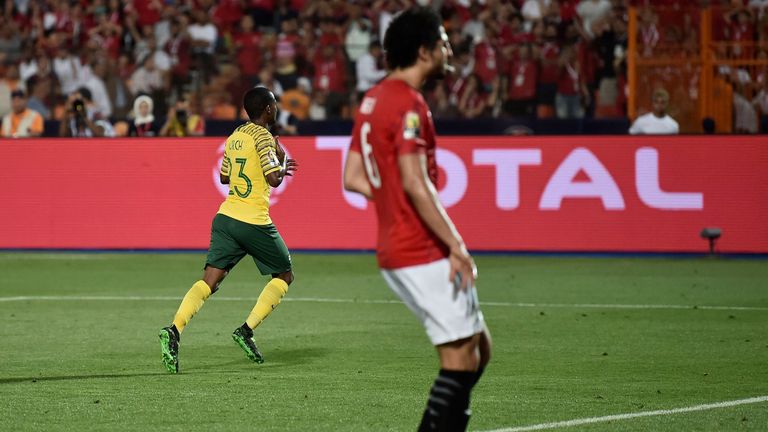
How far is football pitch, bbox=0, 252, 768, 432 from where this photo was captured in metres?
8.35

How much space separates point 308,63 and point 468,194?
462 centimetres

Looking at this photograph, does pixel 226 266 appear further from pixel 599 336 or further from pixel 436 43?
pixel 436 43

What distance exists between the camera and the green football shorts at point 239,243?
35.6ft

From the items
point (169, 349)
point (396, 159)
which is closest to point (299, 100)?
point (169, 349)

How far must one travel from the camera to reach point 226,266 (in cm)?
1089

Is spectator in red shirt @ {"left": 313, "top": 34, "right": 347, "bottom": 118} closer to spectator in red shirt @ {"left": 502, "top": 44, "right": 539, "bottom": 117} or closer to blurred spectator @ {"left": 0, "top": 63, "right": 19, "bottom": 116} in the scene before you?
spectator in red shirt @ {"left": 502, "top": 44, "right": 539, "bottom": 117}

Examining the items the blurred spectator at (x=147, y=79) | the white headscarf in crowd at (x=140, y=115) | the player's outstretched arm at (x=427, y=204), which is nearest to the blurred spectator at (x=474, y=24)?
the blurred spectator at (x=147, y=79)

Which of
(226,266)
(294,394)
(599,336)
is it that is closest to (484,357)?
(294,394)

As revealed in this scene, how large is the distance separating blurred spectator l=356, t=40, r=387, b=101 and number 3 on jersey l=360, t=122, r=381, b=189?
17.1 metres

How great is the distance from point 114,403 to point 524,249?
12.0 m

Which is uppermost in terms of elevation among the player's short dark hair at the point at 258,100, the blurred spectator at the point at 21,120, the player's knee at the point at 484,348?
the player's short dark hair at the point at 258,100

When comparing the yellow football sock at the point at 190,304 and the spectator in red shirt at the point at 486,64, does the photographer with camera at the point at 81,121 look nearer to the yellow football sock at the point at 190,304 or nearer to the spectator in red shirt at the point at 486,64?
the spectator in red shirt at the point at 486,64

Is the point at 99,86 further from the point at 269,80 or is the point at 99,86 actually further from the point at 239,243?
the point at 239,243

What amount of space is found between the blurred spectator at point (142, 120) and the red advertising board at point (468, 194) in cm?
100
